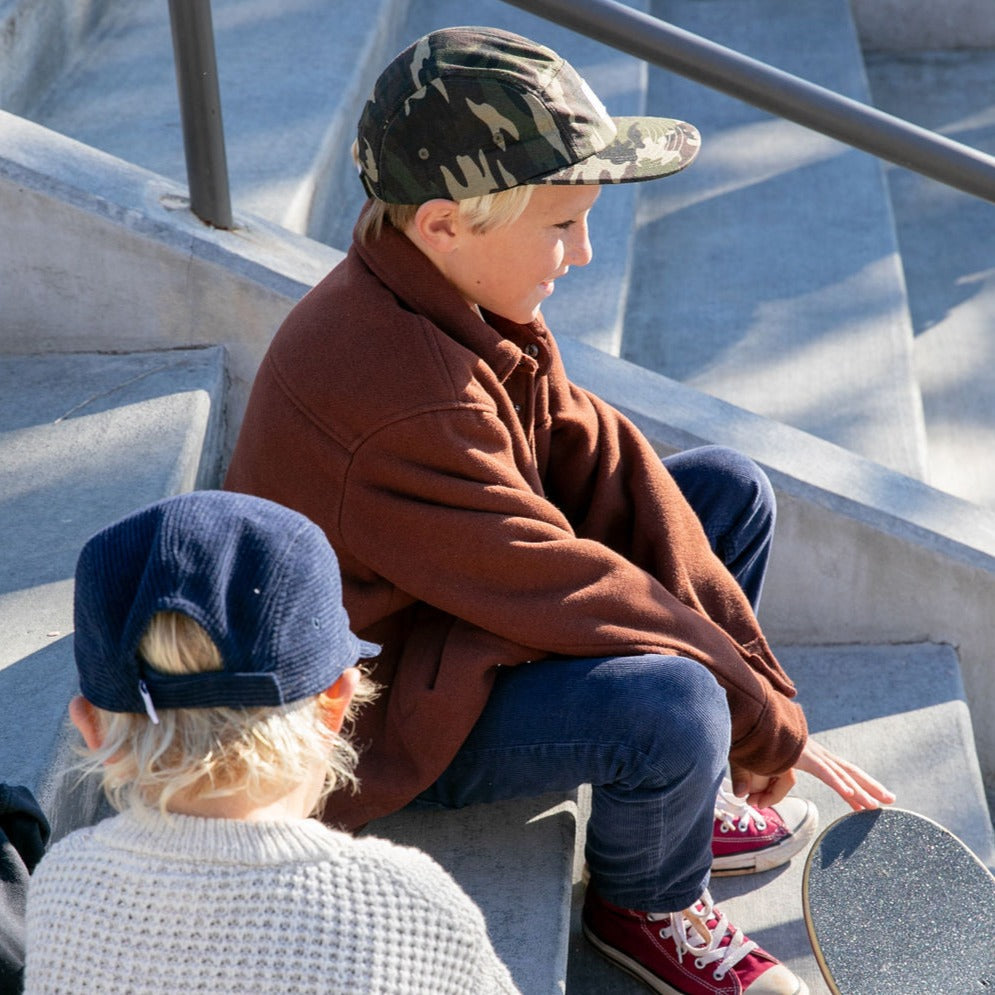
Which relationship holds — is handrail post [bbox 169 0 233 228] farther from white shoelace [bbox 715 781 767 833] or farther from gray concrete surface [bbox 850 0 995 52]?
gray concrete surface [bbox 850 0 995 52]

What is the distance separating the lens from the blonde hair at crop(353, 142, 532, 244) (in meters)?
1.59

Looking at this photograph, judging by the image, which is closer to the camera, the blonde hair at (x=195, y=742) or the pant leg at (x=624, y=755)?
the blonde hair at (x=195, y=742)

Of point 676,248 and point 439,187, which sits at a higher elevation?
point 439,187

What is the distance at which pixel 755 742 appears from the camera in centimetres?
171

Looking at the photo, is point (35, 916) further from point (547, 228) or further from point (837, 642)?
point (837, 642)

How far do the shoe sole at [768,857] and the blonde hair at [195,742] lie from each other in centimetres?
104

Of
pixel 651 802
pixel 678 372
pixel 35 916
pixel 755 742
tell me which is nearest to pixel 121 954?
pixel 35 916

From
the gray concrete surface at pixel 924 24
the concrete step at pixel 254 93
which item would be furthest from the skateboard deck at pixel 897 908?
the gray concrete surface at pixel 924 24

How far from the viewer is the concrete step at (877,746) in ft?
6.33

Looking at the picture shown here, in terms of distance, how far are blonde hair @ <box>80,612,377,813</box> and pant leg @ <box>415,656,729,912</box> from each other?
524mm

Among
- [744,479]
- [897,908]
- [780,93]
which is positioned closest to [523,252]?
[744,479]

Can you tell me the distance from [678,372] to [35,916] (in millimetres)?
2156

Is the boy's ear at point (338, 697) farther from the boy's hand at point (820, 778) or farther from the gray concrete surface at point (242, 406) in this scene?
the boy's hand at point (820, 778)

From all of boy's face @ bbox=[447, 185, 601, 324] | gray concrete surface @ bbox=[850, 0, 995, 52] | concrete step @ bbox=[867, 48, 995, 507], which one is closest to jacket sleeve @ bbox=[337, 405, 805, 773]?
boy's face @ bbox=[447, 185, 601, 324]
